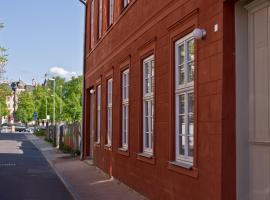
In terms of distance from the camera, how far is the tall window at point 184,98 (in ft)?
30.5

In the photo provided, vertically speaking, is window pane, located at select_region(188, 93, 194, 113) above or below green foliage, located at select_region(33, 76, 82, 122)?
below

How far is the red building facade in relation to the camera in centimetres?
767

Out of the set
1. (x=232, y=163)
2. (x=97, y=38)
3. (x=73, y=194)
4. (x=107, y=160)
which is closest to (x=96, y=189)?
(x=73, y=194)

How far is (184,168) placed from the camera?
9.20 meters

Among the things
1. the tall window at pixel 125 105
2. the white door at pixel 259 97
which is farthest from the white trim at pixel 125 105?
the white door at pixel 259 97

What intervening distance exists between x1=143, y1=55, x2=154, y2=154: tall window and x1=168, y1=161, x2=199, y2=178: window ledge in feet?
7.22

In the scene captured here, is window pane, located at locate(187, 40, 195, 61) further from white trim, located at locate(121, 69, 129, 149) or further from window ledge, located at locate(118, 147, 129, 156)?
white trim, located at locate(121, 69, 129, 149)

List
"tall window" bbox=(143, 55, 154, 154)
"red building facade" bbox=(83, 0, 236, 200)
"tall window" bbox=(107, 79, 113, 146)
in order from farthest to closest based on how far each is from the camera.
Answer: "tall window" bbox=(107, 79, 113, 146) → "tall window" bbox=(143, 55, 154, 154) → "red building facade" bbox=(83, 0, 236, 200)

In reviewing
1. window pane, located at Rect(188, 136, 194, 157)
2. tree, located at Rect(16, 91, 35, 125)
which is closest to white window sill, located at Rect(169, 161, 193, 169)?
window pane, located at Rect(188, 136, 194, 157)

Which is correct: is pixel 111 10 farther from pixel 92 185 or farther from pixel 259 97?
pixel 259 97

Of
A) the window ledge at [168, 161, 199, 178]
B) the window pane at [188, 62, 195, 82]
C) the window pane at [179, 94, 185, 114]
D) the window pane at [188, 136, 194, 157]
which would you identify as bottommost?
the window ledge at [168, 161, 199, 178]

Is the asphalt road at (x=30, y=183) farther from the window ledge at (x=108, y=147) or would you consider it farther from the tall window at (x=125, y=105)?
the tall window at (x=125, y=105)

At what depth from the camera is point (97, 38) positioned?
21.7 metres

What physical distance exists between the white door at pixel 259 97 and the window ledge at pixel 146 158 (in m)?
4.16
